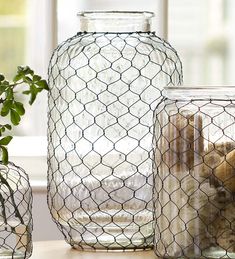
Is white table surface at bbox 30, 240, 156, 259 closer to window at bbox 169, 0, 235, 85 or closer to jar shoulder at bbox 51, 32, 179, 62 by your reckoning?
jar shoulder at bbox 51, 32, 179, 62

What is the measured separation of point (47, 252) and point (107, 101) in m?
0.24

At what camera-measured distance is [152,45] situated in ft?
4.49

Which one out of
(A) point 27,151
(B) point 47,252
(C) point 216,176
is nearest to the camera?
(C) point 216,176

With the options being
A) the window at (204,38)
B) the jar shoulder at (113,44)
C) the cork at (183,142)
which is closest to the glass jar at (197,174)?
the cork at (183,142)

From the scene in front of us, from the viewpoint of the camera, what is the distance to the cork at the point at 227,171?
1.20m

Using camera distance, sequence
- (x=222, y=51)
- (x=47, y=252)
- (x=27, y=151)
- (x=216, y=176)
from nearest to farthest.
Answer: (x=216, y=176), (x=47, y=252), (x=27, y=151), (x=222, y=51)

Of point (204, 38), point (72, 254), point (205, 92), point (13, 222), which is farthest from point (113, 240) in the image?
point (204, 38)

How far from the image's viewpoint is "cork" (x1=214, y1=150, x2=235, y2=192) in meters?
1.20

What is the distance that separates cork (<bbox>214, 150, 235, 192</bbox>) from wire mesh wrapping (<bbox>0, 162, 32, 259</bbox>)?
10.9 inches

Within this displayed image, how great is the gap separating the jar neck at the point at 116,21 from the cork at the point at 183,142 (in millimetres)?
198

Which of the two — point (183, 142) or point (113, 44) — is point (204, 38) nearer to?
point (113, 44)

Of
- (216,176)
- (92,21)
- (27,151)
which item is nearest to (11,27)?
(27,151)

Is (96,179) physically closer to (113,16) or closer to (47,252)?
(47,252)

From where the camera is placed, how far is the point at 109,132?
4.42 ft
